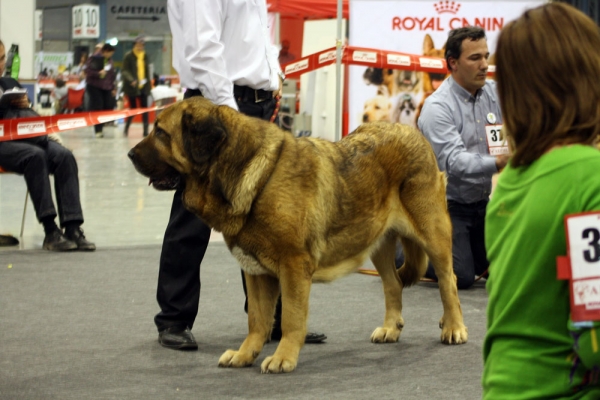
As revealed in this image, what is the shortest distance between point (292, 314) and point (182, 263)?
2.39ft

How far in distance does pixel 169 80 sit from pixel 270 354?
2353 centimetres

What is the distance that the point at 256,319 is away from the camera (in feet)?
12.5

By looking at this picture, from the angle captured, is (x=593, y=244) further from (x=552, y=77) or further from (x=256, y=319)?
(x=256, y=319)

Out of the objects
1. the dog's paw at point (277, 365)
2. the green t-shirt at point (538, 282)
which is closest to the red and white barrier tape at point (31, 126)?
the dog's paw at point (277, 365)

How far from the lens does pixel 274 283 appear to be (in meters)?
3.85

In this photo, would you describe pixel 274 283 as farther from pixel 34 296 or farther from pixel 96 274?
pixel 96 274

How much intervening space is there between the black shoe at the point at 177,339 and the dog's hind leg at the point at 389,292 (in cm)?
89

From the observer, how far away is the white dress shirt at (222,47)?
3.77 meters

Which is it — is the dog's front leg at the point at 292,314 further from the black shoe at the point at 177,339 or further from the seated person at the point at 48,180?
the seated person at the point at 48,180

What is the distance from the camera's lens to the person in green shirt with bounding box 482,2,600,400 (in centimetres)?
140

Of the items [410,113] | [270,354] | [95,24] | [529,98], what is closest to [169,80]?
[95,24]

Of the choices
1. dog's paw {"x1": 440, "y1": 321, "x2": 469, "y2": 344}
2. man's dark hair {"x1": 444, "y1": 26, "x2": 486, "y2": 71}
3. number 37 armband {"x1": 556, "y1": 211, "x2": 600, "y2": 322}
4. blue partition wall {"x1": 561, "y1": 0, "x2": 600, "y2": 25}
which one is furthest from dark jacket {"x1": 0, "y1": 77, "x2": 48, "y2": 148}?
blue partition wall {"x1": 561, "y1": 0, "x2": 600, "y2": 25}

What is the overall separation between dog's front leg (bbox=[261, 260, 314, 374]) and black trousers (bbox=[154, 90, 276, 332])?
0.62 meters

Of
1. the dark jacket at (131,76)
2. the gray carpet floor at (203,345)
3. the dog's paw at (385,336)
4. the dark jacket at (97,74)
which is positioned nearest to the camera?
the gray carpet floor at (203,345)
